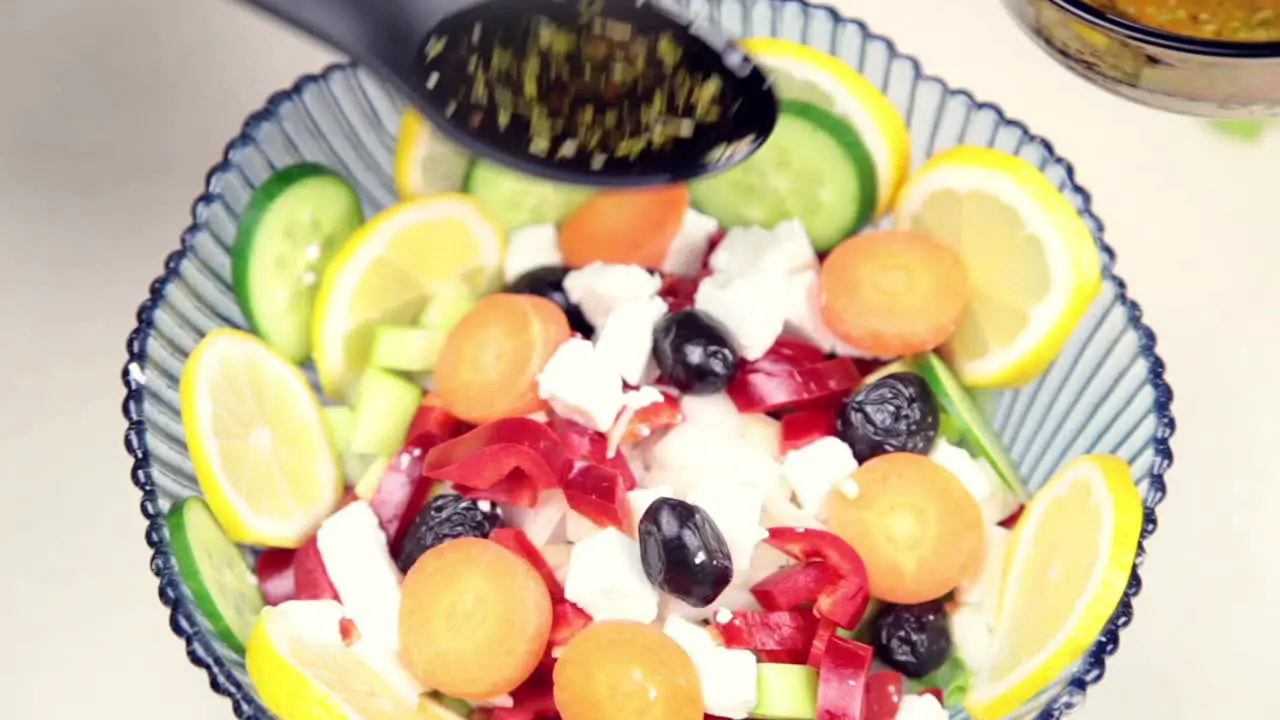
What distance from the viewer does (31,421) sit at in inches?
60.0

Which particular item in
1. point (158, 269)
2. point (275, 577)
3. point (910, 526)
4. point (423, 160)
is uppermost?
point (423, 160)

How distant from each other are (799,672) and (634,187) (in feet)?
1.93

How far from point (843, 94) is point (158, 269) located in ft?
3.37

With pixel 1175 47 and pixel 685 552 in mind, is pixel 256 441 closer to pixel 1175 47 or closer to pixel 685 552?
pixel 685 552

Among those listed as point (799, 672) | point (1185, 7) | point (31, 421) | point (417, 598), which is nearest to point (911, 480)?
point (799, 672)

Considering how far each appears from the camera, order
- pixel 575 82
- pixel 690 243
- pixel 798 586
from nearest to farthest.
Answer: pixel 798 586, pixel 575 82, pixel 690 243

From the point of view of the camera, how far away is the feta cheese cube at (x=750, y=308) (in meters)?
1.40

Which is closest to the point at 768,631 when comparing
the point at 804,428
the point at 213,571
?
the point at 804,428

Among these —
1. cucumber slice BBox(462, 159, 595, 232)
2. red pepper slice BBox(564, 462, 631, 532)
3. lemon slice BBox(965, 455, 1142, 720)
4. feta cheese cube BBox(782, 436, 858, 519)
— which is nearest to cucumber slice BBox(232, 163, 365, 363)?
cucumber slice BBox(462, 159, 595, 232)

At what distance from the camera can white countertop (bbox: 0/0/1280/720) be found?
54.7 inches

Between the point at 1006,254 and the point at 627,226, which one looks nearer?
the point at 1006,254

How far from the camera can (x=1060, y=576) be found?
3.78 ft

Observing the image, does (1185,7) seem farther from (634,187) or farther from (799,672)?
(799,672)

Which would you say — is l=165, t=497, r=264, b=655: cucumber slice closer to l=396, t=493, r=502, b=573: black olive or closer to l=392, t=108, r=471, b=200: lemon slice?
l=396, t=493, r=502, b=573: black olive
